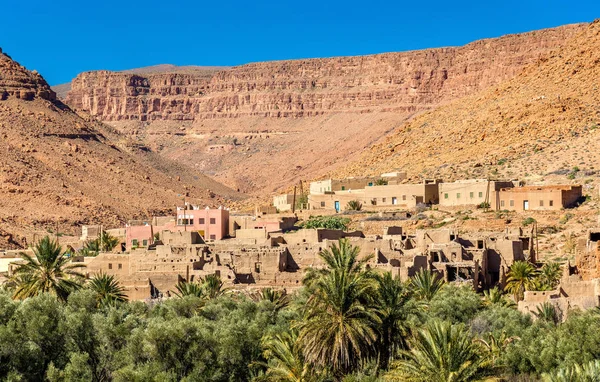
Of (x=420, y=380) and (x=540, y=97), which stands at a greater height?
(x=540, y=97)

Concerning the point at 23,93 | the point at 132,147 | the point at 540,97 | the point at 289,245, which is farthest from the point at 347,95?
the point at 289,245

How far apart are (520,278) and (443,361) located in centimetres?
1827

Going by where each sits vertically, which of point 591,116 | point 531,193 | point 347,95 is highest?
point 347,95

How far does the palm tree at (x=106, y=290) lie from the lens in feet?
125

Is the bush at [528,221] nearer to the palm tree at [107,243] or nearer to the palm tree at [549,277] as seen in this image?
the palm tree at [549,277]

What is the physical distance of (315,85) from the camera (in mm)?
171375

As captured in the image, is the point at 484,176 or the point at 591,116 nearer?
the point at 484,176

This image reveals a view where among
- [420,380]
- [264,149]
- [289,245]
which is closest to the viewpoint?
[420,380]

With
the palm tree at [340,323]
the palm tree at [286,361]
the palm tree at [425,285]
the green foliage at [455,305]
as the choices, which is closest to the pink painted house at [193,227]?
the palm tree at [425,285]

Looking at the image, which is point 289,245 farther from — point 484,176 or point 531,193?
point 484,176

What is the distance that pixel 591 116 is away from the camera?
78812 mm

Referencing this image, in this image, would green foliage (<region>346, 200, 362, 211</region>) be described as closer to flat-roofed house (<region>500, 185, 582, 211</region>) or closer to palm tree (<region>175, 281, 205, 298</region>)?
flat-roofed house (<region>500, 185, 582, 211</region>)

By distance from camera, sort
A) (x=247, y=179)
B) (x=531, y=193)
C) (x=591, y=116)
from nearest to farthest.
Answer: (x=531, y=193), (x=591, y=116), (x=247, y=179)

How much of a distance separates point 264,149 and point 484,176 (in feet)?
298
